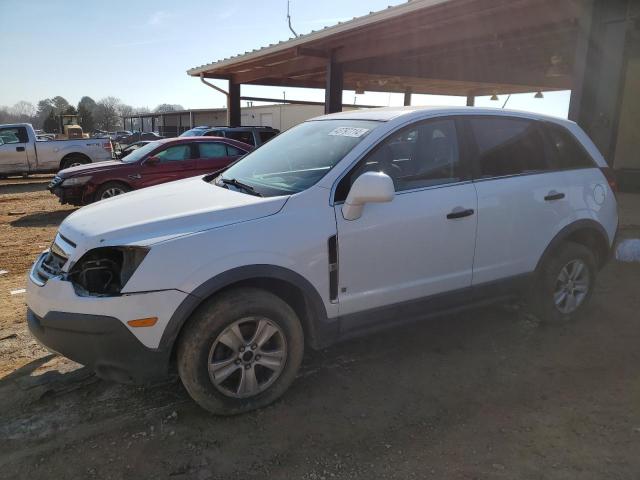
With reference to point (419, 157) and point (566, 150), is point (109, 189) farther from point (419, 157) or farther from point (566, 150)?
point (566, 150)

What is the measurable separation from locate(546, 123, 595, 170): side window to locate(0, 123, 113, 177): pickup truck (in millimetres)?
13604

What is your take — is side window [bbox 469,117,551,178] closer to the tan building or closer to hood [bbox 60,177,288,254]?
hood [bbox 60,177,288,254]

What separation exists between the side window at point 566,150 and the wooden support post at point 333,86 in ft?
26.2

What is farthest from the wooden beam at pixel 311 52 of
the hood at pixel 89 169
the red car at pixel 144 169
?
the hood at pixel 89 169

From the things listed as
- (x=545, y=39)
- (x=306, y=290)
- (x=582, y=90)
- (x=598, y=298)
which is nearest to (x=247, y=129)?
(x=545, y=39)

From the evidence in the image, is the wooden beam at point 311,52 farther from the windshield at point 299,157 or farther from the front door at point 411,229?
the front door at point 411,229

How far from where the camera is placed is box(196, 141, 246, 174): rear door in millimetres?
10203

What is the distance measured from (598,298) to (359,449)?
360 cm

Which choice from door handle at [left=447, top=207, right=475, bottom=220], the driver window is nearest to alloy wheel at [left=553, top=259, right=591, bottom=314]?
door handle at [left=447, top=207, right=475, bottom=220]

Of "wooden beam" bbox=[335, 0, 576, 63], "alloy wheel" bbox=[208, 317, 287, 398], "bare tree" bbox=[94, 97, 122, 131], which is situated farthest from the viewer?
"bare tree" bbox=[94, 97, 122, 131]

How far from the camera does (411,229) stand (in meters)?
3.32

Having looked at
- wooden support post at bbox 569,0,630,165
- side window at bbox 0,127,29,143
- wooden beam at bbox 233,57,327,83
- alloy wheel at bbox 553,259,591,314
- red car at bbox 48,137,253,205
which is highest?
wooden beam at bbox 233,57,327,83

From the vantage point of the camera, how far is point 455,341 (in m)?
4.08

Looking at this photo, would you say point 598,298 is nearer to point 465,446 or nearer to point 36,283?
point 465,446
